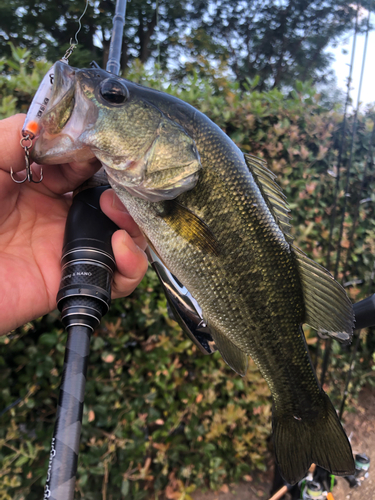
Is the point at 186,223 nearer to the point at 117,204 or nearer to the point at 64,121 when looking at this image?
the point at 117,204

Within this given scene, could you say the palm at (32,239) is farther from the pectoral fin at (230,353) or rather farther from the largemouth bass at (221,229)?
the pectoral fin at (230,353)

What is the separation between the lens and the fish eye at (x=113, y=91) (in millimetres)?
883

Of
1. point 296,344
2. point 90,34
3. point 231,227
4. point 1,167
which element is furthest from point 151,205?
point 90,34

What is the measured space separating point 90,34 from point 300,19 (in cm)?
1187

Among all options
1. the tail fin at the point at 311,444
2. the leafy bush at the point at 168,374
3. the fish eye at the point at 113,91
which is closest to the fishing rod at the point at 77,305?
the fish eye at the point at 113,91

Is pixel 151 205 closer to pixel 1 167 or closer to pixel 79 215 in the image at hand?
pixel 79 215

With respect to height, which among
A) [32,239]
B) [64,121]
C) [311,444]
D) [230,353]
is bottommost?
[311,444]

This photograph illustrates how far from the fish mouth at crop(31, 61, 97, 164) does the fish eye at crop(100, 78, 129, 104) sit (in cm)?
6

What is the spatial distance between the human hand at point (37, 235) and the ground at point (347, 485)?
2451 mm

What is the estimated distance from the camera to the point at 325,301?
1094 millimetres

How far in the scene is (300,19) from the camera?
16.7 meters

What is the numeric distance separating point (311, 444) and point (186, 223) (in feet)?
3.09

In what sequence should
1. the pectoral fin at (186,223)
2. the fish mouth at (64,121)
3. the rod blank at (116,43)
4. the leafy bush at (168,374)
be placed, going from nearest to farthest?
the fish mouth at (64,121) < the pectoral fin at (186,223) < the rod blank at (116,43) < the leafy bush at (168,374)

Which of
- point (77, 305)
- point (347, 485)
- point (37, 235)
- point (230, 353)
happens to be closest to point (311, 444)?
point (230, 353)
